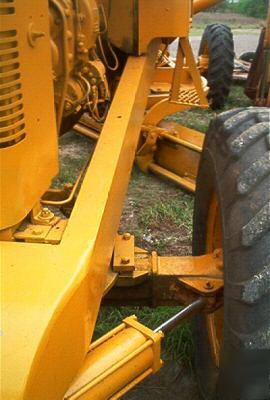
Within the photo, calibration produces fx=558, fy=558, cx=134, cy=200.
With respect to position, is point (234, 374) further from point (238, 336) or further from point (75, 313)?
point (75, 313)

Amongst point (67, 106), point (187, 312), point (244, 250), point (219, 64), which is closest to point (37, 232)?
point (244, 250)

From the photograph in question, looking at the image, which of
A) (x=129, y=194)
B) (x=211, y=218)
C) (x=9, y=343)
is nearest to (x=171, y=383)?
(x=211, y=218)

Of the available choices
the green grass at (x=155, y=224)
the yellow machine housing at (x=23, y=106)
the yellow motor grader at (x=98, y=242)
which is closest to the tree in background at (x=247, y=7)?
the green grass at (x=155, y=224)

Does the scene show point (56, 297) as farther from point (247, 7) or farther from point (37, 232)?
point (247, 7)

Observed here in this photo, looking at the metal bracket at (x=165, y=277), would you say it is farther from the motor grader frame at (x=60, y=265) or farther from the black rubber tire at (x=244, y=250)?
the black rubber tire at (x=244, y=250)

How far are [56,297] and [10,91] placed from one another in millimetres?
508

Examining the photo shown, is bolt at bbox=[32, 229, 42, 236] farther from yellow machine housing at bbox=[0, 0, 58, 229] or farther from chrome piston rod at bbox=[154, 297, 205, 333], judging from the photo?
chrome piston rod at bbox=[154, 297, 205, 333]

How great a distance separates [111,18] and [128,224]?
1522 mm

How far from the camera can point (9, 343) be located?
1.10 m

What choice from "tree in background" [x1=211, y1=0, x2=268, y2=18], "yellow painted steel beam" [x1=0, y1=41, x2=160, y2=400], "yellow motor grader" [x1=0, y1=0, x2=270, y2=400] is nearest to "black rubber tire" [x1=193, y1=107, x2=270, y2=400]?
"yellow motor grader" [x1=0, y1=0, x2=270, y2=400]

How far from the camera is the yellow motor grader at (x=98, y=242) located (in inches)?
47.5

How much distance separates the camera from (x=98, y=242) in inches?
57.7

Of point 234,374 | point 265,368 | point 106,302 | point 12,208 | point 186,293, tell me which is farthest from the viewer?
point 106,302

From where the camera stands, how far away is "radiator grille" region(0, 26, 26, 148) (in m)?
1.30
